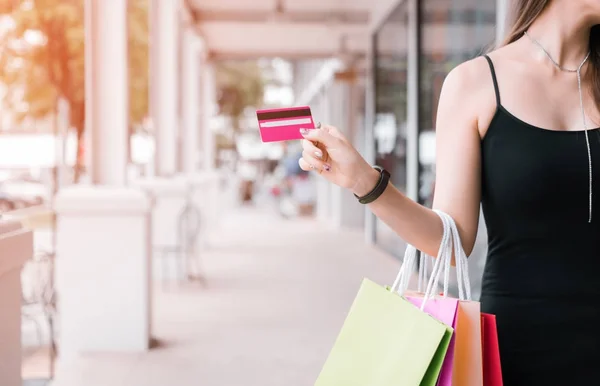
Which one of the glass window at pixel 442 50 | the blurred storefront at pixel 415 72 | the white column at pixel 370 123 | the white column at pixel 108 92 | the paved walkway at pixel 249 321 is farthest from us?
the white column at pixel 370 123

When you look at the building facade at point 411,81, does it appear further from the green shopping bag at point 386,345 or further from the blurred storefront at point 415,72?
the green shopping bag at point 386,345

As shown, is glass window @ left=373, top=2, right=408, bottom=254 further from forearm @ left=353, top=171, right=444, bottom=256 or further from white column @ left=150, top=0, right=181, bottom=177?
forearm @ left=353, top=171, right=444, bottom=256

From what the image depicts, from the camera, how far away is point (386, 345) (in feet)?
3.81

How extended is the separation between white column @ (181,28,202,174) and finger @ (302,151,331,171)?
10561 millimetres

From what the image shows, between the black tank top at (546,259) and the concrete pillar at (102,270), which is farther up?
the black tank top at (546,259)

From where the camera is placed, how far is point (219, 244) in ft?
40.7

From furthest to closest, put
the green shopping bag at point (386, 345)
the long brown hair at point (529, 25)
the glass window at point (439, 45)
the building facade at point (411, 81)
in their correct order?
the building facade at point (411, 81) < the glass window at point (439, 45) < the long brown hair at point (529, 25) < the green shopping bag at point (386, 345)

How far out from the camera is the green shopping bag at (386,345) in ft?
3.64

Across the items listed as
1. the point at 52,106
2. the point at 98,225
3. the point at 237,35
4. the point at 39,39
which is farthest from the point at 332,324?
the point at 237,35

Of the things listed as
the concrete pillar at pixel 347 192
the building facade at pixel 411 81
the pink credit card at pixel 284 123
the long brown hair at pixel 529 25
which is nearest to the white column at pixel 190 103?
the building facade at pixel 411 81

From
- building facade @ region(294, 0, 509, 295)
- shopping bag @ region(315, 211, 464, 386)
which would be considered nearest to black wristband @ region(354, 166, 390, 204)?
shopping bag @ region(315, 211, 464, 386)

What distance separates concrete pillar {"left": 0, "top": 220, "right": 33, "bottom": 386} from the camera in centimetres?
197

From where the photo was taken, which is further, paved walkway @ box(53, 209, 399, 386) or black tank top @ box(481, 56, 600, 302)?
paved walkway @ box(53, 209, 399, 386)

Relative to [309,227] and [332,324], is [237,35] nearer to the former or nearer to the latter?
[309,227]
